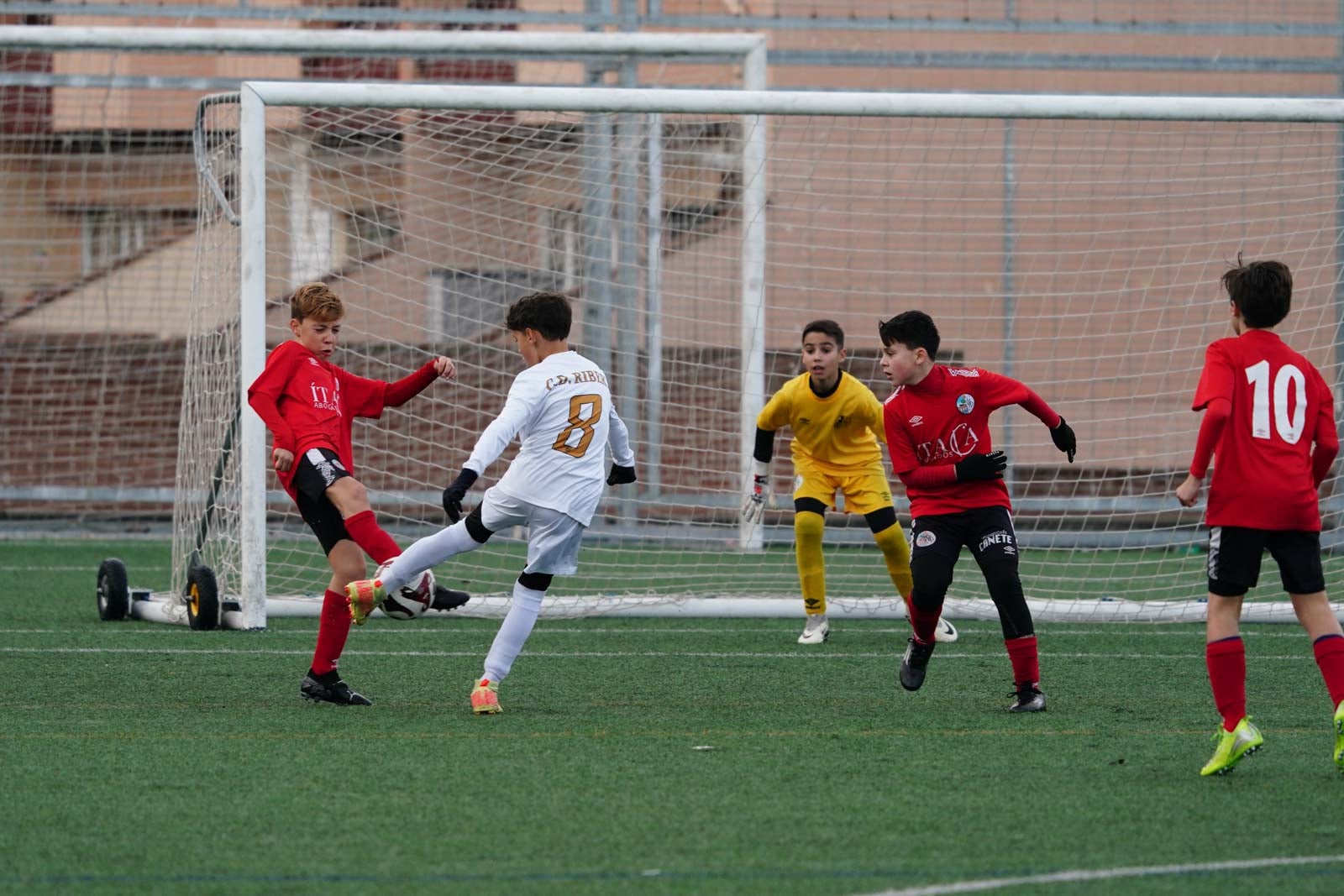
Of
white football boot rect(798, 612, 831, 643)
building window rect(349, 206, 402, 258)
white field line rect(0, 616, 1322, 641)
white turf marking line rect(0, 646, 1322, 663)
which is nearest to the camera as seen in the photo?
white turf marking line rect(0, 646, 1322, 663)

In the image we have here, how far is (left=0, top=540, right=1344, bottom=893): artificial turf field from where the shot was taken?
397cm

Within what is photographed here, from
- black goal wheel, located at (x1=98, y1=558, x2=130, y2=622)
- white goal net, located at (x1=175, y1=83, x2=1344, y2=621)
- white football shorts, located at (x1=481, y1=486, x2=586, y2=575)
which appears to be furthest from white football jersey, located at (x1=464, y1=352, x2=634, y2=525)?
black goal wheel, located at (x1=98, y1=558, x2=130, y2=622)

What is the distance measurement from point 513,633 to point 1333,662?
2.84 meters

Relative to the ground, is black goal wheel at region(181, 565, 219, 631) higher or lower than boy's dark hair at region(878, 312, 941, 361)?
lower

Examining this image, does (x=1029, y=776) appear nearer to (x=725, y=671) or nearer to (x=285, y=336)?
(x=725, y=671)

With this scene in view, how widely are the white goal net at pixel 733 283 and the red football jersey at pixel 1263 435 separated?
3.98 metres

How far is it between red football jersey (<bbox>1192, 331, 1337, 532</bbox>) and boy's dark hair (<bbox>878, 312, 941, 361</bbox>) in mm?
1343

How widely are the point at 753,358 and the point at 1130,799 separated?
230 inches

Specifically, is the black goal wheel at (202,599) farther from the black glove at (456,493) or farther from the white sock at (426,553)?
the black glove at (456,493)

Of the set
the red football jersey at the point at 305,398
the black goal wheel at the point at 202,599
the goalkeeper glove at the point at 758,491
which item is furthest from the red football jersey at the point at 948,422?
the black goal wheel at the point at 202,599

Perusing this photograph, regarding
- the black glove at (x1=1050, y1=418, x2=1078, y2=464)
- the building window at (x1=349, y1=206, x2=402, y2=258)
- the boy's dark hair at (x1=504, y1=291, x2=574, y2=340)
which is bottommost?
the black glove at (x1=1050, y1=418, x2=1078, y2=464)

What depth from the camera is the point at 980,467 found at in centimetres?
618

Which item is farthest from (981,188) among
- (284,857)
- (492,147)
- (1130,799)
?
(284,857)

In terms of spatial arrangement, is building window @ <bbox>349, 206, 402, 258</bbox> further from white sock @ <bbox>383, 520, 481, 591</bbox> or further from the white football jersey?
white sock @ <bbox>383, 520, 481, 591</bbox>
